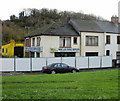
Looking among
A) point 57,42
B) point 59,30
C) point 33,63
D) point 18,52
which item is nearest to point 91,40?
point 59,30

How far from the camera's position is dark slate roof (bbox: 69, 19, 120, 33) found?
40544mm

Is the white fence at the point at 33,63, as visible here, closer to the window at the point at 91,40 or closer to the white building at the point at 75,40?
the white building at the point at 75,40

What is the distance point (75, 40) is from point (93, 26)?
5.29 meters

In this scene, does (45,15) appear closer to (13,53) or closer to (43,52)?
(13,53)

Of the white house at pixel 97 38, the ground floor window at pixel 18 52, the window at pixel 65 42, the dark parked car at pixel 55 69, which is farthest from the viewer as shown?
the ground floor window at pixel 18 52

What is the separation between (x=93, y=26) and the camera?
42.4 m

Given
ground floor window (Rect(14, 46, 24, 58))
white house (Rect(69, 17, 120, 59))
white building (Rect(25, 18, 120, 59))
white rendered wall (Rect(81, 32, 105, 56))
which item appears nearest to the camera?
white building (Rect(25, 18, 120, 59))

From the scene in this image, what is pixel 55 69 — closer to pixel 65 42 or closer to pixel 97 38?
pixel 65 42

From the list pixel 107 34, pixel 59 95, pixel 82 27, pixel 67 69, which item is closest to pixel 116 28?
pixel 107 34

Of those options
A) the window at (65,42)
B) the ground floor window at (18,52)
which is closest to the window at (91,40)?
the window at (65,42)

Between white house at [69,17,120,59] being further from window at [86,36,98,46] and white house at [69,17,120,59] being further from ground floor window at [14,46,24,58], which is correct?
ground floor window at [14,46,24,58]

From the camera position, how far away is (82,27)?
40.9 m

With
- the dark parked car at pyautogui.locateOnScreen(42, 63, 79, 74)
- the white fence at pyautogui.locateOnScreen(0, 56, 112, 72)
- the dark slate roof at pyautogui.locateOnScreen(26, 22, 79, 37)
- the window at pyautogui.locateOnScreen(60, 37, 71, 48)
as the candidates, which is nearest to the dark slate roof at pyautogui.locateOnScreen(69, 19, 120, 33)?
the dark slate roof at pyautogui.locateOnScreen(26, 22, 79, 37)

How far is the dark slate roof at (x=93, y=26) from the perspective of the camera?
4054 cm
